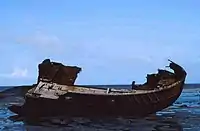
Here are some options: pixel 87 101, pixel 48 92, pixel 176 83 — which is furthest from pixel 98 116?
pixel 176 83

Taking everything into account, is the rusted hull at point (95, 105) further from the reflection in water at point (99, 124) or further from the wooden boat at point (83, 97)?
the reflection in water at point (99, 124)

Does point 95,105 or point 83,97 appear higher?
point 83,97

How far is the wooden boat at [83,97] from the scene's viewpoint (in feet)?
91.0

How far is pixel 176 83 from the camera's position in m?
31.2

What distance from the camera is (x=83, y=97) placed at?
27.9 meters

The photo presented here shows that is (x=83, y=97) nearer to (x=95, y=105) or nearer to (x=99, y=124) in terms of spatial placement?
(x=95, y=105)

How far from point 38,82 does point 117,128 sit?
26.3 ft

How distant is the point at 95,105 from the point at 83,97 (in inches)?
48.6

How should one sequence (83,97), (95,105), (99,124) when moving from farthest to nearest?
(95,105), (83,97), (99,124)

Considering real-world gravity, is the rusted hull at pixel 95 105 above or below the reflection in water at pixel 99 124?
above

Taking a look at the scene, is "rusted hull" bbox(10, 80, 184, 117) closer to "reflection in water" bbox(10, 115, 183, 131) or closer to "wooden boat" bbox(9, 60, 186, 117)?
"wooden boat" bbox(9, 60, 186, 117)

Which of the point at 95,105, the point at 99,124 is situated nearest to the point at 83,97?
the point at 95,105

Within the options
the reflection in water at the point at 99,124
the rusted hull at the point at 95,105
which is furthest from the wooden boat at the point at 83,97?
the reflection in water at the point at 99,124

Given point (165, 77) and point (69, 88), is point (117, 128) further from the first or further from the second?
point (165, 77)
